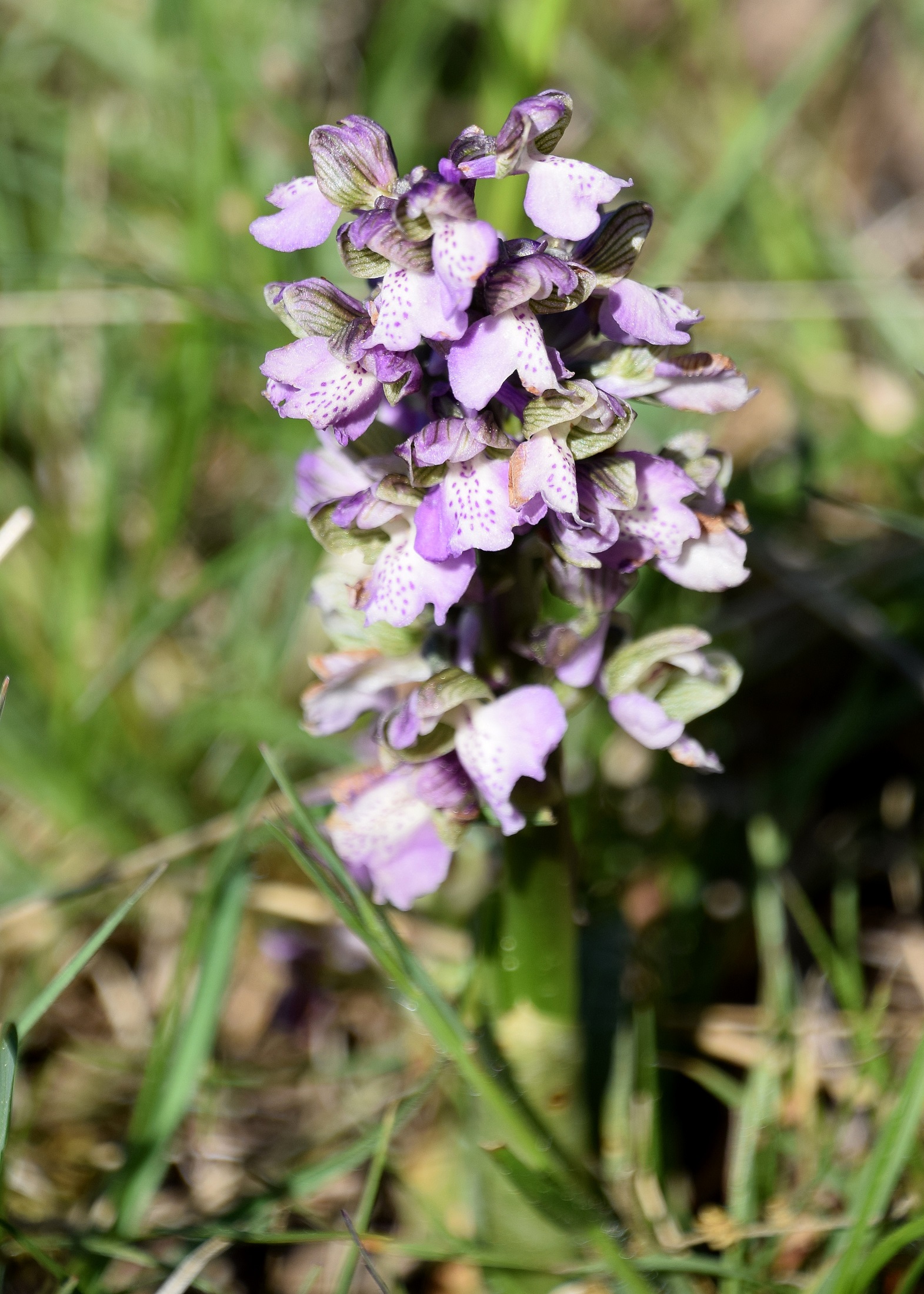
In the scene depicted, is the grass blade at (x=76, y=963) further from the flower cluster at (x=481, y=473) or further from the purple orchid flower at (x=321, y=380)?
the purple orchid flower at (x=321, y=380)

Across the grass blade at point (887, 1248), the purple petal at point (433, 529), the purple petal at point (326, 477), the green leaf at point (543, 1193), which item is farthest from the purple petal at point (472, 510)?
the grass blade at point (887, 1248)

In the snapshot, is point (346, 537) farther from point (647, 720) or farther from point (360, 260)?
point (647, 720)

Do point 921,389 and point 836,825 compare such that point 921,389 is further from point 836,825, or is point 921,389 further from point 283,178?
point 283,178

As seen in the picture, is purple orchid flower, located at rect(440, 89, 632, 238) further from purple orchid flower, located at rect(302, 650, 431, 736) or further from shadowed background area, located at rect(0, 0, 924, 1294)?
shadowed background area, located at rect(0, 0, 924, 1294)

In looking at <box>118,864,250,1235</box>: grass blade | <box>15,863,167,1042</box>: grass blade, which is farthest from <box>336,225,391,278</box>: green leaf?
<box>118,864,250,1235</box>: grass blade

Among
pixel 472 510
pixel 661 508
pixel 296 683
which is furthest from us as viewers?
pixel 296 683

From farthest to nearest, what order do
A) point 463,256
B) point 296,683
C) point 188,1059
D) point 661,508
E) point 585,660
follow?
point 296,683 → point 188,1059 → point 585,660 → point 661,508 → point 463,256

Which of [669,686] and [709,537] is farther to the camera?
[669,686]

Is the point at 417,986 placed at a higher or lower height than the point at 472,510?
lower

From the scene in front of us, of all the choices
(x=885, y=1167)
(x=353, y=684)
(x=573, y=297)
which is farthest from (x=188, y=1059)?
(x=573, y=297)
